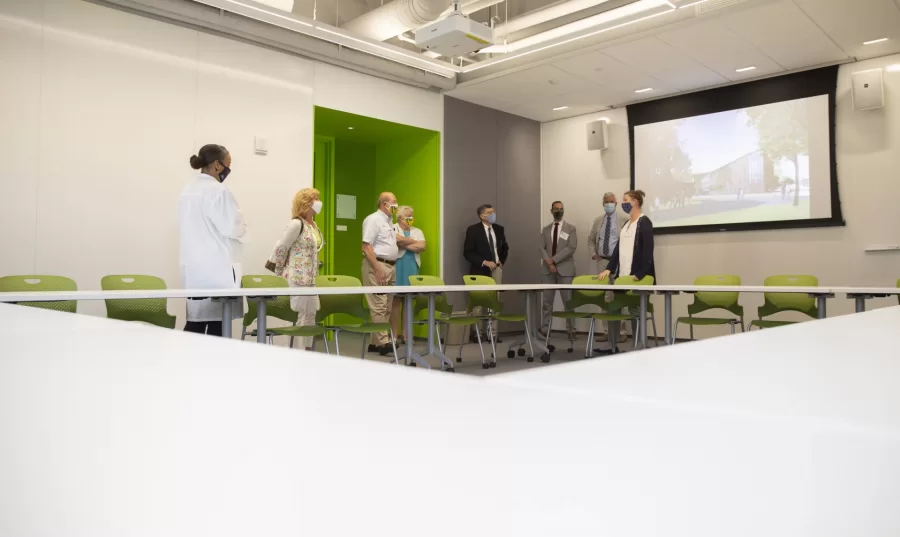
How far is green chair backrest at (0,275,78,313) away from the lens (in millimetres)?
3621

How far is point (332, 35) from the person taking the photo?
614 centimetres

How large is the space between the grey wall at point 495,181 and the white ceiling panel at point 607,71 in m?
1.80

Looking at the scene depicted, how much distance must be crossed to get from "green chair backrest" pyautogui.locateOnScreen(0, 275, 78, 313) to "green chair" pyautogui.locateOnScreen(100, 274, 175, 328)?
0.70 feet

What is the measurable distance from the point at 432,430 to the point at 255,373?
0.40 metres

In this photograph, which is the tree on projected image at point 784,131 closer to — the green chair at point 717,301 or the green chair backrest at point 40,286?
the green chair at point 717,301

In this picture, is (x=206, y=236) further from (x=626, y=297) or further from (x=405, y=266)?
(x=626, y=297)

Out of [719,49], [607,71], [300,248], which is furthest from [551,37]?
[300,248]

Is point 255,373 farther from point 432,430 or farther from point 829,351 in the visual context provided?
point 829,351

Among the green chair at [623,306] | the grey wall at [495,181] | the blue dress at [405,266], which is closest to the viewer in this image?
the green chair at [623,306]

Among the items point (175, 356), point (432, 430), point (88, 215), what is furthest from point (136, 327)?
point (88, 215)

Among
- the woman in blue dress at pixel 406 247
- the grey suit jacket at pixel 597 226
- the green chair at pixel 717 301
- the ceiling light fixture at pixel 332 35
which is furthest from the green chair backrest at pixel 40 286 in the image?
the grey suit jacket at pixel 597 226

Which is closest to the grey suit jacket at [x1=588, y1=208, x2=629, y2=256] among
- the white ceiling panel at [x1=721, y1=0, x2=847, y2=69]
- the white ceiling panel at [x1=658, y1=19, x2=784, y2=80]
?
the white ceiling panel at [x1=658, y1=19, x2=784, y2=80]

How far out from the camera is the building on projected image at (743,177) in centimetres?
746

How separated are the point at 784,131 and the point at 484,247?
3912 millimetres
